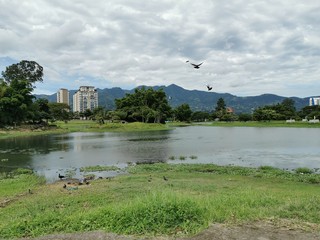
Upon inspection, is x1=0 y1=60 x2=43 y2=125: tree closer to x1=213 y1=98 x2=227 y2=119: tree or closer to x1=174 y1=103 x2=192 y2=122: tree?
x1=174 y1=103 x2=192 y2=122: tree

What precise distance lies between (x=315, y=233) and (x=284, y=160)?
786 inches

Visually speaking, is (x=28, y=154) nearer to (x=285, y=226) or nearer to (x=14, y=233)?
(x=14, y=233)

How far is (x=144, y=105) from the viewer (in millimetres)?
97500

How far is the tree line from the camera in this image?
66.9 meters

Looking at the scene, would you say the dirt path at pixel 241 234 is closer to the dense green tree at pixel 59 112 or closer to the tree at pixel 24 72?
the tree at pixel 24 72

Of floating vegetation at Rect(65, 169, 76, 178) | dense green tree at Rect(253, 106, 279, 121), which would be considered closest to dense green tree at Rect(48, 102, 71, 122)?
dense green tree at Rect(253, 106, 279, 121)

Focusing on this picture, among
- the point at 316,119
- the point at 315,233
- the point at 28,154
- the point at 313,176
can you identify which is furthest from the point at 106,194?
the point at 316,119

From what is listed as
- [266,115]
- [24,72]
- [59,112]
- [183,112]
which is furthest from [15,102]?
[266,115]

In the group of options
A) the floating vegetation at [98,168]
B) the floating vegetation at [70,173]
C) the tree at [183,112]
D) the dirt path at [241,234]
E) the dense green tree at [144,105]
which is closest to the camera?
the dirt path at [241,234]

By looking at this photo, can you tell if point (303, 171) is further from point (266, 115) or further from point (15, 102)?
point (266, 115)

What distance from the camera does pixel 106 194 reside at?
12.2m

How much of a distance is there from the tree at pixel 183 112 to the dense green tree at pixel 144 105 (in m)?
26.4

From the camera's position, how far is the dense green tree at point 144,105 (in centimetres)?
9479

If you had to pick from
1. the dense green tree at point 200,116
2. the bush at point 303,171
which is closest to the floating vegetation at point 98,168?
the bush at point 303,171
